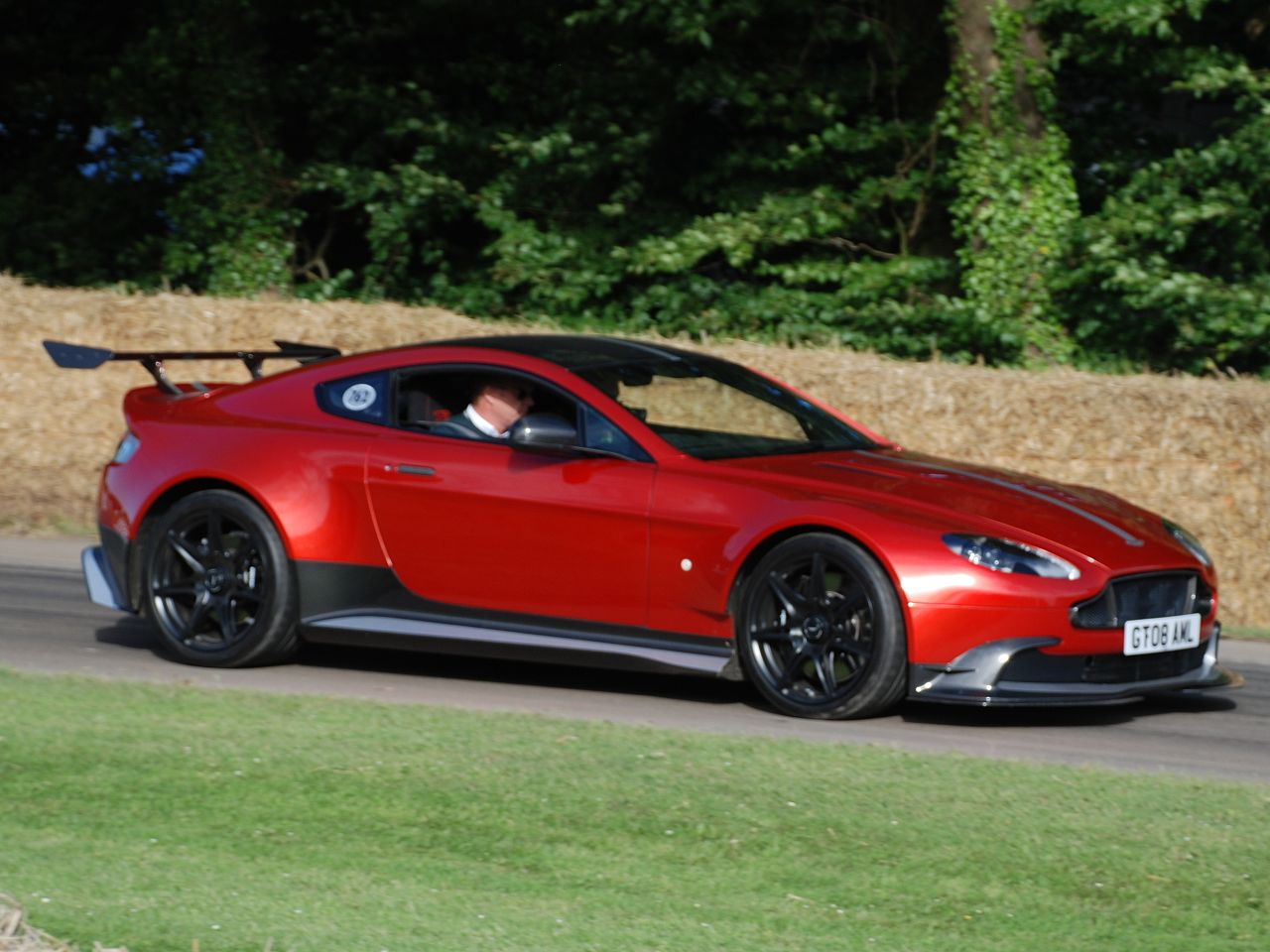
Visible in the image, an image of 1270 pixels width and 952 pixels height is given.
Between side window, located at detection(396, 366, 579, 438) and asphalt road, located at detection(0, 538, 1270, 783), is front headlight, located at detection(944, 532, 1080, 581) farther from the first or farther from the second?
side window, located at detection(396, 366, 579, 438)

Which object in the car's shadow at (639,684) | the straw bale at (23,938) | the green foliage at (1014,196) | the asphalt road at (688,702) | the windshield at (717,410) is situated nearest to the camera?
the straw bale at (23,938)

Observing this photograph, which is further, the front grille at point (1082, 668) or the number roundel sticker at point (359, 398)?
the number roundel sticker at point (359, 398)

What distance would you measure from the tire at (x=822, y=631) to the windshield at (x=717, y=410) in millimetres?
707

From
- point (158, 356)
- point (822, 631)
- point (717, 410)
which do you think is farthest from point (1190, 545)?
point (158, 356)

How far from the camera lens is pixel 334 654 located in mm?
9266

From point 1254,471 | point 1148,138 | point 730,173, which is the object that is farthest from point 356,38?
point 1254,471

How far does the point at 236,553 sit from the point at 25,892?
3823mm

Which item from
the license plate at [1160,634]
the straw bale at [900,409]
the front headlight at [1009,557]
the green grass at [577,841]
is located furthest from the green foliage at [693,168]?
the green grass at [577,841]

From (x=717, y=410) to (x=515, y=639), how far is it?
52.9 inches

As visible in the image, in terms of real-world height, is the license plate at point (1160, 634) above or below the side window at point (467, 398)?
below

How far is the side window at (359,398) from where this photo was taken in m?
8.61

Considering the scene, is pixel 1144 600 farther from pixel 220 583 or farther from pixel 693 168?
pixel 693 168

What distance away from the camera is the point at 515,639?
8125mm

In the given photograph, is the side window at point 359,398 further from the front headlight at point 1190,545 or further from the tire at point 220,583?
Result: the front headlight at point 1190,545
